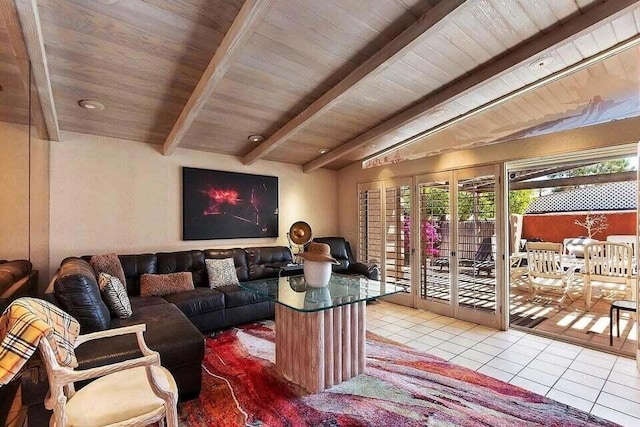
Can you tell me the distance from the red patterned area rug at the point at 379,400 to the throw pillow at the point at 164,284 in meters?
1.12

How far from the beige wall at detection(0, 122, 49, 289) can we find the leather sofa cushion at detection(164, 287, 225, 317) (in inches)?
54.6

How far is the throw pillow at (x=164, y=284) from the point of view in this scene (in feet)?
12.0

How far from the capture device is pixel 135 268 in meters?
3.80

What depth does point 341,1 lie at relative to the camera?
2.19 meters

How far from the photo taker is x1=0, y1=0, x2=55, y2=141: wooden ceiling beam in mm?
1974

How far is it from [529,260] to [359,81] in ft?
14.2

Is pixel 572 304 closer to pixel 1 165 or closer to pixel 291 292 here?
pixel 291 292

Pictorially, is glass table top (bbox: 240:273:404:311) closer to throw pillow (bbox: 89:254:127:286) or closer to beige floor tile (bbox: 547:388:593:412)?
beige floor tile (bbox: 547:388:593:412)

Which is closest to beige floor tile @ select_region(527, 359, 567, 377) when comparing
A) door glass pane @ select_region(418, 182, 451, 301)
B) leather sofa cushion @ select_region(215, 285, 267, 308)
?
door glass pane @ select_region(418, 182, 451, 301)

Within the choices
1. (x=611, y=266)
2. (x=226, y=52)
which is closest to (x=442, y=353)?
(x=611, y=266)

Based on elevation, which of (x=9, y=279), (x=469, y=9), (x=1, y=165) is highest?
(x=469, y=9)

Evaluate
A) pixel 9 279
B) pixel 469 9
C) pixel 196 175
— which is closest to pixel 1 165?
pixel 9 279

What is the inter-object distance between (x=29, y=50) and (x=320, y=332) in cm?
301

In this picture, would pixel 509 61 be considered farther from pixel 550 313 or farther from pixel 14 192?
pixel 14 192
